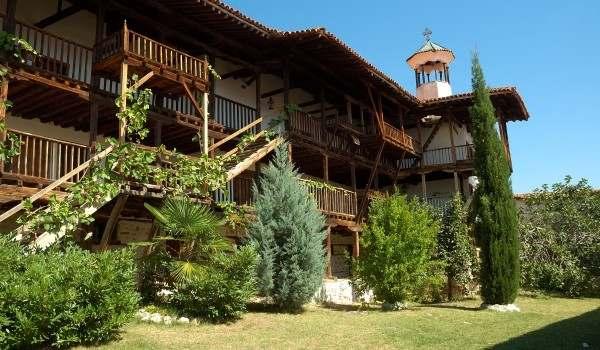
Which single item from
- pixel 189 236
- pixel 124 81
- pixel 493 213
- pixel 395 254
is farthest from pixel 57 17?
pixel 493 213

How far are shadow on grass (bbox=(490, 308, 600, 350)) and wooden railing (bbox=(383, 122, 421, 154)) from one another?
31.2 ft

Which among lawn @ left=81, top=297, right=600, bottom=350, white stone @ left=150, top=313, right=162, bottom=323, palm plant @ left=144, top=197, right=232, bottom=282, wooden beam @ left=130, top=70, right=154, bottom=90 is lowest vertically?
lawn @ left=81, top=297, right=600, bottom=350

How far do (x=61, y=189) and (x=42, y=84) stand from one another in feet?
7.22

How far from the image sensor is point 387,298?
1416cm

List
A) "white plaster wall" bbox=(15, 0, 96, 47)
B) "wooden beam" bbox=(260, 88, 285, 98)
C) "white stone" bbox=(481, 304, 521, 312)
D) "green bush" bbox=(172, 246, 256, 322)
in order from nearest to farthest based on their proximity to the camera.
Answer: "green bush" bbox=(172, 246, 256, 322) → "white plaster wall" bbox=(15, 0, 96, 47) → "white stone" bbox=(481, 304, 521, 312) → "wooden beam" bbox=(260, 88, 285, 98)

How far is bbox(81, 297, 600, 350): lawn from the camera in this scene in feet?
29.8

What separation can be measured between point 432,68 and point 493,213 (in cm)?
1613

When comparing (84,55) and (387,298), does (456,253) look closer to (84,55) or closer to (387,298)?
A: (387,298)

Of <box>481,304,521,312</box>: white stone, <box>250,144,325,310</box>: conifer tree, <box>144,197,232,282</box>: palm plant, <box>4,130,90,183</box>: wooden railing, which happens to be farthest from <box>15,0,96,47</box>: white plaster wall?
<box>481,304,521,312</box>: white stone

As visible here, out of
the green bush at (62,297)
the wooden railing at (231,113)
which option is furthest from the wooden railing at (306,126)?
the green bush at (62,297)

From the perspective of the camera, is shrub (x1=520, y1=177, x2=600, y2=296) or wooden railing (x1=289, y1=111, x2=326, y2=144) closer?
wooden railing (x1=289, y1=111, x2=326, y2=144)

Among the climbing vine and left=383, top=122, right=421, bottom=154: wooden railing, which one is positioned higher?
left=383, top=122, right=421, bottom=154: wooden railing

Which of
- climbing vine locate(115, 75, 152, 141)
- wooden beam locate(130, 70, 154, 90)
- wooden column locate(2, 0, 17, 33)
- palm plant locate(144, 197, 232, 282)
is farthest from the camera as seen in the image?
wooden beam locate(130, 70, 154, 90)

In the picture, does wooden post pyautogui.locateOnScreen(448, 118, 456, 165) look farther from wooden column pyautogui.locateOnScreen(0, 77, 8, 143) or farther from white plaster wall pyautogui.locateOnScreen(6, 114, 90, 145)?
wooden column pyautogui.locateOnScreen(0, 77, 8, 143)
